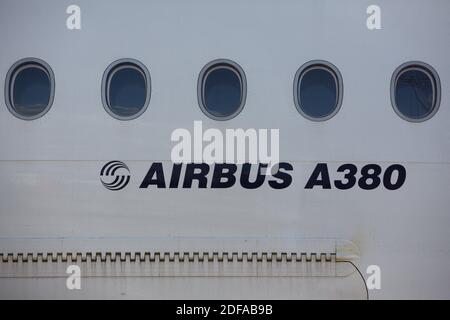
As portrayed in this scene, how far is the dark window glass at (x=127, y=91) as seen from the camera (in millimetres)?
6332

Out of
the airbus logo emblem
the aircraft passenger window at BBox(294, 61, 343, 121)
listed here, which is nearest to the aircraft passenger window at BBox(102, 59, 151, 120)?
the airbus logo emblem

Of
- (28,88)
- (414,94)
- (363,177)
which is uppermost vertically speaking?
(28,88)

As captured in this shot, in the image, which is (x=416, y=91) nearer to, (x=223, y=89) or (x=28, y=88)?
(x=223, y=89)

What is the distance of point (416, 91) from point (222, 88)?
189 cm

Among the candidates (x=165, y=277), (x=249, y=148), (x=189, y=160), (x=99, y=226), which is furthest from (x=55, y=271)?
(x=249, y=148)

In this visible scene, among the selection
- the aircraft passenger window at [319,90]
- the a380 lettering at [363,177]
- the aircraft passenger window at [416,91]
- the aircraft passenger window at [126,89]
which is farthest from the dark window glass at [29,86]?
the aircraft passenger window at [416,91]

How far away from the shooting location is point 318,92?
6355 millimetres

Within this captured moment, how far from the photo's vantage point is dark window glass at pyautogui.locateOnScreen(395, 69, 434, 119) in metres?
6.34

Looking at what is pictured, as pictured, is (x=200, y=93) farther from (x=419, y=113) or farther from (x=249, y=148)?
(x=419, y=113)

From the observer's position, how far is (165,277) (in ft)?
20.2

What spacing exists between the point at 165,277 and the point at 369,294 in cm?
195

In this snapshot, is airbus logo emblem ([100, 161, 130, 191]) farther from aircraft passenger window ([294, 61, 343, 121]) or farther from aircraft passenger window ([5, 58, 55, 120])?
aircraft passenger window ([294, 61, 343, 121])

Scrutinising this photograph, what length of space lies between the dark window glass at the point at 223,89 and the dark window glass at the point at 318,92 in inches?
24.0

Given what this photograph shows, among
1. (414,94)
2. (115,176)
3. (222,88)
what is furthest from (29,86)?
(414,94)
